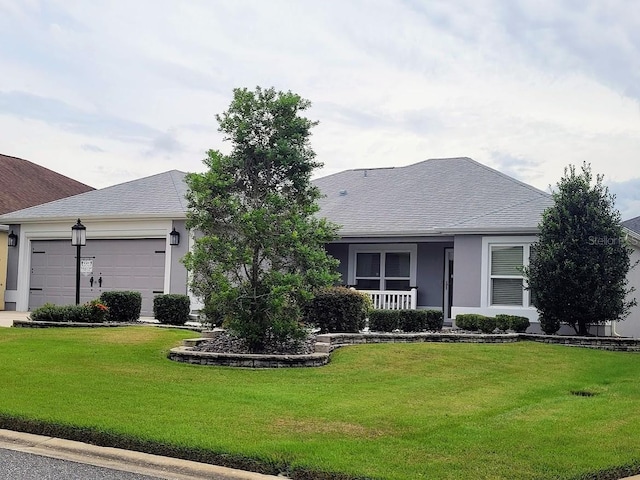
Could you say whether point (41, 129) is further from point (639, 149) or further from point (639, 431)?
point (639, 431)

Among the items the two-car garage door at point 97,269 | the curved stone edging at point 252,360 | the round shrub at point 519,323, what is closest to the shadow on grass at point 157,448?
the curved stone edging at point 252,360

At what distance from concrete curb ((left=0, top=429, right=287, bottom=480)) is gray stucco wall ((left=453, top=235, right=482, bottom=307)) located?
12.2m

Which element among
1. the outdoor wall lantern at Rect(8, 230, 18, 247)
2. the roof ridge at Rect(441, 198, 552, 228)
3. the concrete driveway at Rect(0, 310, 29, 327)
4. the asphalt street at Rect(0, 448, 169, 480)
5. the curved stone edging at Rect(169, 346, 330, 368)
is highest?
the roof ridge at Rect(441, 198, 552, 228)

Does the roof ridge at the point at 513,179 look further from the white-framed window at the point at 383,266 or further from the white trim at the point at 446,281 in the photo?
the white-framed window at the point at 383,266

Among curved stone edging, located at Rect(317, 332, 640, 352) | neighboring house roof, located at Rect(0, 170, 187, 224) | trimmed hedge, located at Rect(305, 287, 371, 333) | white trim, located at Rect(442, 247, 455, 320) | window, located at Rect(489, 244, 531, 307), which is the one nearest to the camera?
curved stone edging, located at Rect(317, 332, 640, 352)

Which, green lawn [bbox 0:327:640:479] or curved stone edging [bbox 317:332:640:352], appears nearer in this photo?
green lawn [bbox 0:327:640:479]

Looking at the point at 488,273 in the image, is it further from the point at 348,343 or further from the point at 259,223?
the point at 259,223

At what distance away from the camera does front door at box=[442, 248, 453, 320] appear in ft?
63.4

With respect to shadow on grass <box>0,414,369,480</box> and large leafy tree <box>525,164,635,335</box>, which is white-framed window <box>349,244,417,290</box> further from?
shadow on grass <box>0,414,369,480</box>

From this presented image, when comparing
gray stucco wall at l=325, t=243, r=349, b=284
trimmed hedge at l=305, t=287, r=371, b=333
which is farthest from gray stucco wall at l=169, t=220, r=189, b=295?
trimmed hedge at l=305, t=287, r=371, b=333

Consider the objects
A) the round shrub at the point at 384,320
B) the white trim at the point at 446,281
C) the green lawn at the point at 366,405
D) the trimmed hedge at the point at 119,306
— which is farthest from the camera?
the white trim at the point at 446,281

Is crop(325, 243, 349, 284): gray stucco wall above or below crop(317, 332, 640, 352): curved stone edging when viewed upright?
above

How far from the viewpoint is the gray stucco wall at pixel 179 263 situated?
781 inches

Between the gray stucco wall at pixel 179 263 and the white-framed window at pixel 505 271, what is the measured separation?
314 inches
